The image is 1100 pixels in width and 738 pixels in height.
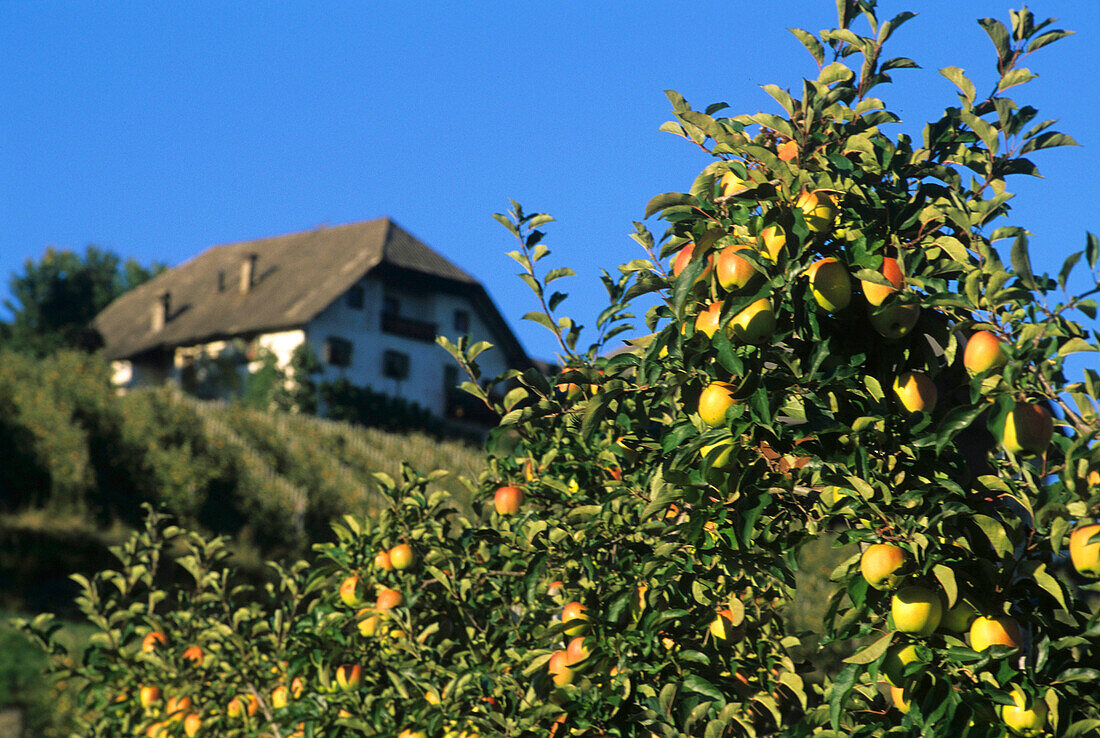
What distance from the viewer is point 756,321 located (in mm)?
2613

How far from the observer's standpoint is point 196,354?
123 feet

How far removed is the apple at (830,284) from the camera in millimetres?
2643

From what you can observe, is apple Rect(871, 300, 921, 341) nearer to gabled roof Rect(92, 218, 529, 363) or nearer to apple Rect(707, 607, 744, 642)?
apple Rect(707, 607, 744, 642)

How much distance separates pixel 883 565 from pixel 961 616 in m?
0.27

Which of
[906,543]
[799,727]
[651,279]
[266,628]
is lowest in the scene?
[266,628]

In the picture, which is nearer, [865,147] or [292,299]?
[865,147]

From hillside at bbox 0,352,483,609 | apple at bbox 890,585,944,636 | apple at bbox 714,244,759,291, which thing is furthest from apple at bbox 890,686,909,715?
hillside at bbox 0,352,483,609

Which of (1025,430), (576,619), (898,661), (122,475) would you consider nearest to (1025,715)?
(898,661)

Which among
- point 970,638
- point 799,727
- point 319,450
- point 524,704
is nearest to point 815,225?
point 970,638

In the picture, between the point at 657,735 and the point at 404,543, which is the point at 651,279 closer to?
the point at 657,735

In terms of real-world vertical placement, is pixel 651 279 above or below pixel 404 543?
above

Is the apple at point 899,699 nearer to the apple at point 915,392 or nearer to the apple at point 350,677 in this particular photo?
the apple at point 915,392

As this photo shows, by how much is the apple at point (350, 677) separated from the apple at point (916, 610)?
2.98 metres

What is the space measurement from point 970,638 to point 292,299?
3577 cm
